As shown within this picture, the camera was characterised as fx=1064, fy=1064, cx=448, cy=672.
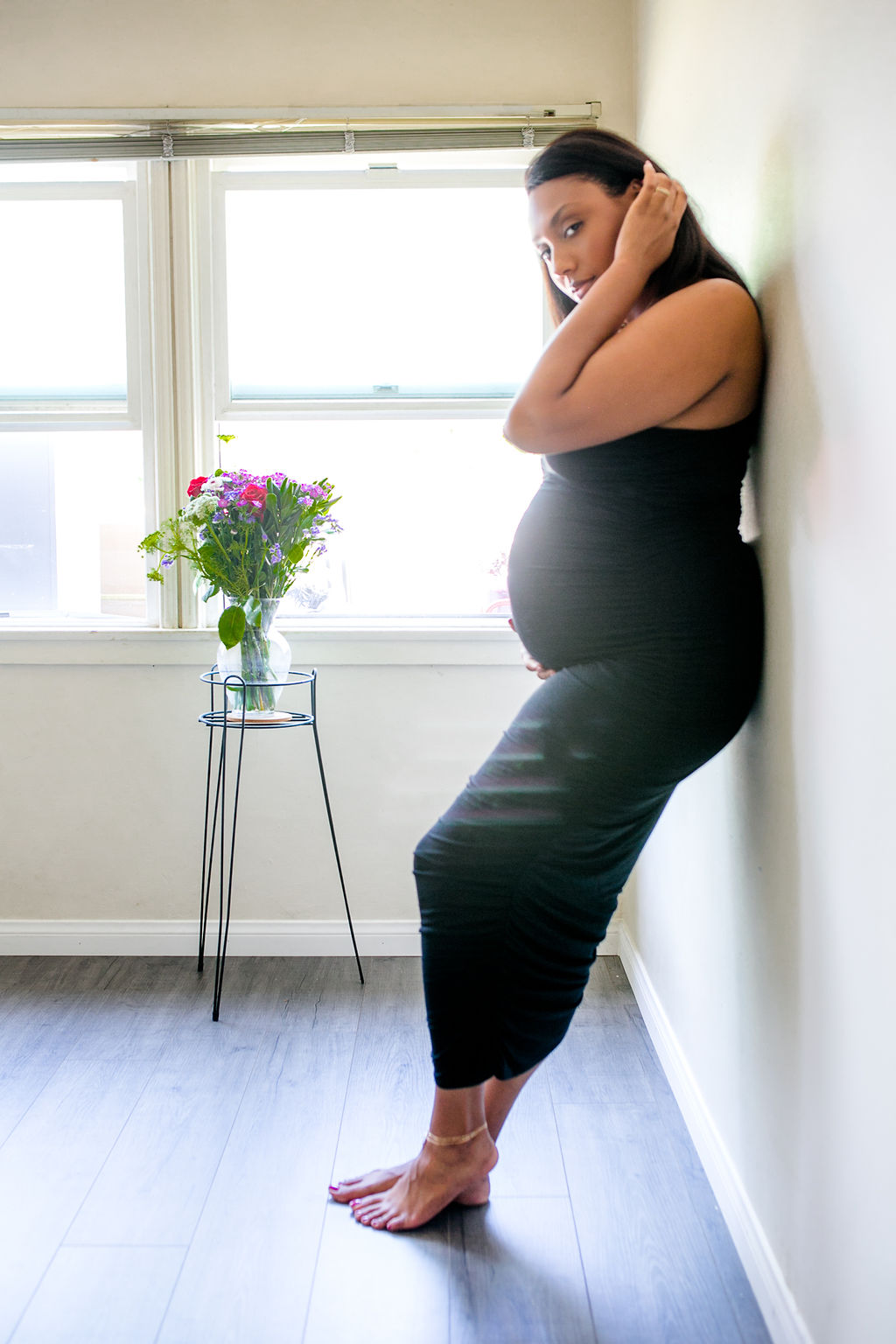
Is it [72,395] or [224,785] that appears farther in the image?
[72,395]

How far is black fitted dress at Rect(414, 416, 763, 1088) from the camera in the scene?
4.59 ft

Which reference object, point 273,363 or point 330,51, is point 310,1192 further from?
point 330,51

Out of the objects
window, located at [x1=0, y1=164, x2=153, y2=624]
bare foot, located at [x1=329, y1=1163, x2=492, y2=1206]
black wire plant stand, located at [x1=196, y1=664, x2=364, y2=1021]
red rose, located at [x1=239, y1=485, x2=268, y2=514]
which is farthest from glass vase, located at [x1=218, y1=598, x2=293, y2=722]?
bare foot, located at [x1=329, y1=1163, x2=492, y2=1206]

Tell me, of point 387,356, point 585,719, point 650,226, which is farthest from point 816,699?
point 387,356

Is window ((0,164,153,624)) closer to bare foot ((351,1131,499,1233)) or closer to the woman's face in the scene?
the woman's face

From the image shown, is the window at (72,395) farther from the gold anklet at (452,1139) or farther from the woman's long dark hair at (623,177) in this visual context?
the gold anklet at (452,1139)

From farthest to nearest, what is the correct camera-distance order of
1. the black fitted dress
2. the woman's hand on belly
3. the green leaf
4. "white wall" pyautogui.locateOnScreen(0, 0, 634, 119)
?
"white wall" pyautogui.locateOnScreen(0, 0, 634, 119) < the green leaf < the woman's hand on belly < the black fitted dress

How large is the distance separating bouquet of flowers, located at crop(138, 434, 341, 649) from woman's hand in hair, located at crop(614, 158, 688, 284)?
1148 millimetres

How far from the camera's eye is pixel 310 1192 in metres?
1.65

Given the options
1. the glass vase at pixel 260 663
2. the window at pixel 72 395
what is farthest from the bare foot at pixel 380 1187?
the window at pixel 72 395

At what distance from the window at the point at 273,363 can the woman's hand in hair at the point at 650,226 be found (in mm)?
1366

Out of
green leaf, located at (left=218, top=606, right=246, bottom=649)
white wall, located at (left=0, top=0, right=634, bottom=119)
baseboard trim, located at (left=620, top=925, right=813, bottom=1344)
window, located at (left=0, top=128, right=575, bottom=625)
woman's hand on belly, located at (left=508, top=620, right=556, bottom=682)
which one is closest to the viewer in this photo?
baseboard trim, located at (left=620, top=925, right=813, bottom=1344)

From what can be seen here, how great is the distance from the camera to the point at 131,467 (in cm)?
279

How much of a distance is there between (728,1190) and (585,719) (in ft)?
2.42
